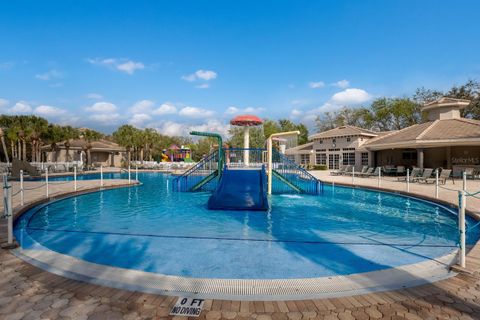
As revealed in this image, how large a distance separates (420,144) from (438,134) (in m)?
1.70

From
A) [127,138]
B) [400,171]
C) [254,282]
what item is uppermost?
[127,138]

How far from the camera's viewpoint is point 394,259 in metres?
5.92

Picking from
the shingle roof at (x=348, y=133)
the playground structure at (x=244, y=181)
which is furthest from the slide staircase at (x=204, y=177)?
the shingle roof at (x=348, y=133)

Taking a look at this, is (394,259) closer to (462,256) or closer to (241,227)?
(462,256)

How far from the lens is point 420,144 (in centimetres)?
2192

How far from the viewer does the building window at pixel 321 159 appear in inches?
1399

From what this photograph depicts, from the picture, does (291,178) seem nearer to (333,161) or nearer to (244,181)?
(244,181)

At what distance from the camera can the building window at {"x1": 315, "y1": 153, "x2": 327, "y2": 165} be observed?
3553 cm

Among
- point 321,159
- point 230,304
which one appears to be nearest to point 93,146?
point 321,159

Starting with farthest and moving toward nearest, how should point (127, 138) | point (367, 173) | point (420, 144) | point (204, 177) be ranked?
point (127, 138) → point (367, 173) → point (420, 144) → point (204, 177)

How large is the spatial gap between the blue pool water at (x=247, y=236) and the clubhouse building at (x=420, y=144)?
1117 cm

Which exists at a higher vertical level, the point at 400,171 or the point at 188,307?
the point at 400,171

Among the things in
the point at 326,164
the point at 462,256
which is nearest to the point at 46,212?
the point at 462,256

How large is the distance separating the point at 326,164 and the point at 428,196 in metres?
22.8
